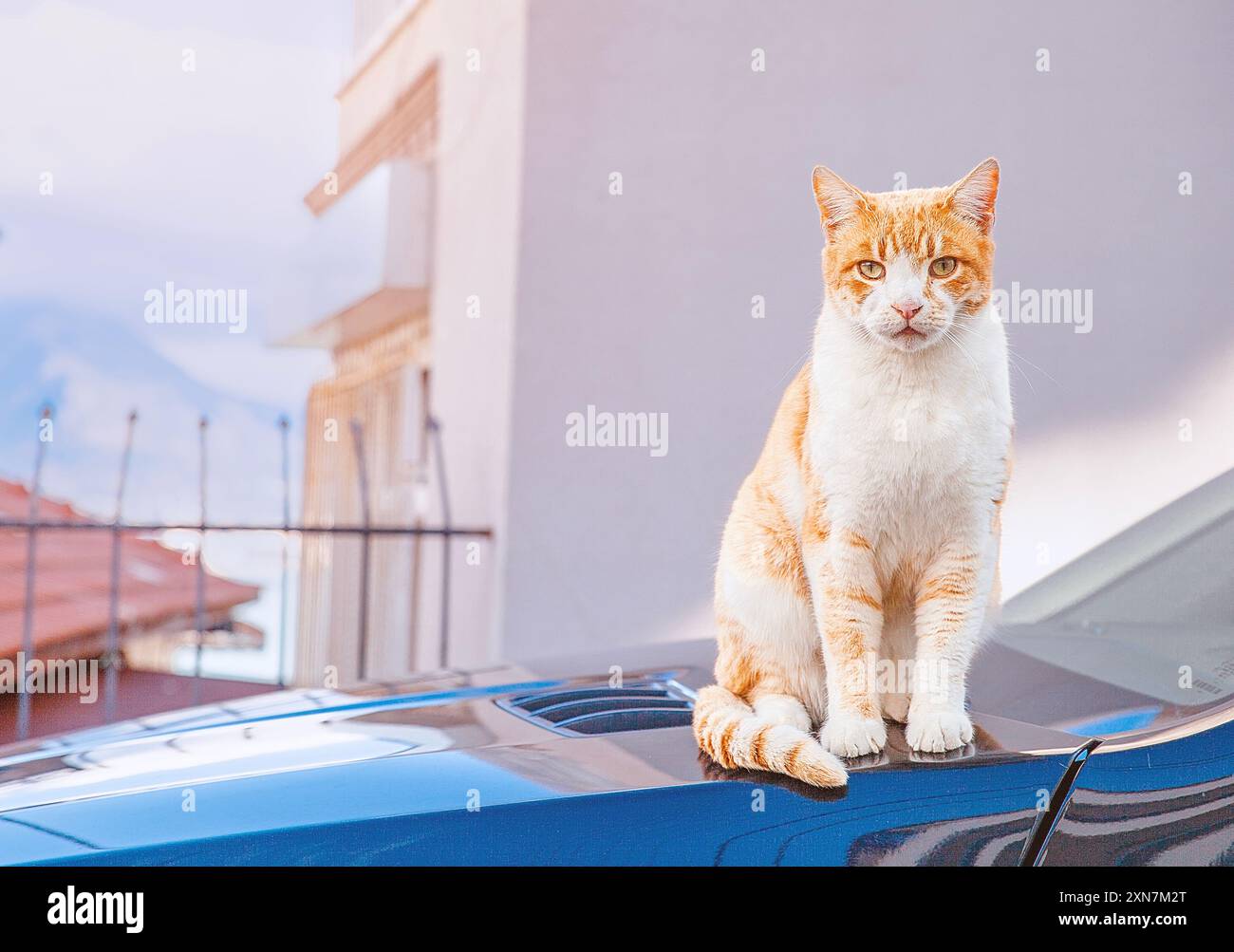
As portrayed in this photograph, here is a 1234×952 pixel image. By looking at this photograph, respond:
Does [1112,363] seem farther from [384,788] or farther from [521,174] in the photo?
[384,788]

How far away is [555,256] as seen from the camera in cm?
380

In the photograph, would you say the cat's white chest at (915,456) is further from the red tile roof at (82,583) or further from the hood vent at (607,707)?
the red tile roof at (82,583)

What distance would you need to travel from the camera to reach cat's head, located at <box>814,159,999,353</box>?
126 centimetres

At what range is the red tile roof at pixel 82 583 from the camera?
125 inches

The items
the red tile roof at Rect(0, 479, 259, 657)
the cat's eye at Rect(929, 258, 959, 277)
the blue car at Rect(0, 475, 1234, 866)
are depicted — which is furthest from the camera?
the red tile roof at Rect(0, 479, 259, 657)

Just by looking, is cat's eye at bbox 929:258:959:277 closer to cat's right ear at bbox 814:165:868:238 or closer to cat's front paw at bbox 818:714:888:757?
cat's right ear at bbox 814:165:868:238

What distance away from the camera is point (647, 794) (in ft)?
3.56

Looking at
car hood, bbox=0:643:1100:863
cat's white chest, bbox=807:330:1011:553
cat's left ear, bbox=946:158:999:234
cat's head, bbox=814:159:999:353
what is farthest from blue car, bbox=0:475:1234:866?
cat's left ear, bbox=946:158:999:234

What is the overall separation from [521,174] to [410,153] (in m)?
1.81

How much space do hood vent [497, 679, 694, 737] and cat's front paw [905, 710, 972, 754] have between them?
0.31 m

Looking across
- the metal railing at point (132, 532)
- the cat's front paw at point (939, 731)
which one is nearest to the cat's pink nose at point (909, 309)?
the cat's front paw at point (939, 731)
